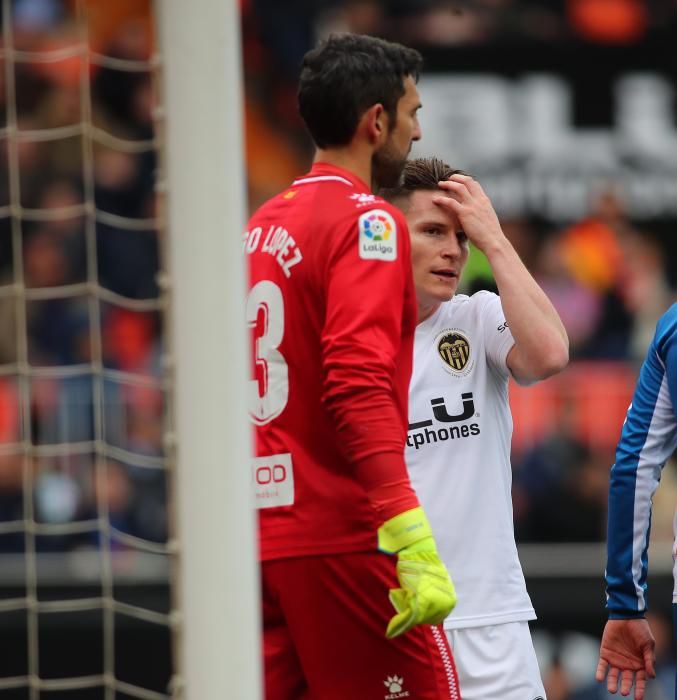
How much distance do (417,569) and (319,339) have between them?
568mm

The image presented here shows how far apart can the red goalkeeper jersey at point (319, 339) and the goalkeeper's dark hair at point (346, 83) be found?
11 centimetres

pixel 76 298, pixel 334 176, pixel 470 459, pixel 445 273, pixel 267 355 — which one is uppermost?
pixel 334 176

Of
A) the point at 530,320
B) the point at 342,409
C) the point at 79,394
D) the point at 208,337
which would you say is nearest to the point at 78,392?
the point at 79,394

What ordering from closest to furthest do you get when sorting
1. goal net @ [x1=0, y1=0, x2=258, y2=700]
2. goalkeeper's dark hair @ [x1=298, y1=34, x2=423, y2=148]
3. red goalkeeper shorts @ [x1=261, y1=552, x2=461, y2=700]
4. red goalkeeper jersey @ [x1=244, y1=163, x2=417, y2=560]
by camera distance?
red goalkeeper jersey @ [x1=244, y1=163, x2=417, y2=560]
red goalkeeper shorts @ [x1=261, y1=552, x2=461, y2=700]
goalkeeper's dark hair @ [x1=298, y1=34, x2=423, y2=148]
goal net @ [x1=0, y1=0, x2=258, y2=700]

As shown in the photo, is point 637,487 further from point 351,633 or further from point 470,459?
point 351,633

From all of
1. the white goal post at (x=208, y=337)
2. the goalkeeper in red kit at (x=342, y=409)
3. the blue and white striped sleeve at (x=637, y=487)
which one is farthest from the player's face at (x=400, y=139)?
the blue and white striped sleeve at (x=637, y=487)

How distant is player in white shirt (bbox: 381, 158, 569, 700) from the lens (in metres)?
3.84

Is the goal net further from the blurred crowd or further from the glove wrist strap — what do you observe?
the glove wrist strap

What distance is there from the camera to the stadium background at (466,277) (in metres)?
8.79

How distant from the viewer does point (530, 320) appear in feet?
12.1

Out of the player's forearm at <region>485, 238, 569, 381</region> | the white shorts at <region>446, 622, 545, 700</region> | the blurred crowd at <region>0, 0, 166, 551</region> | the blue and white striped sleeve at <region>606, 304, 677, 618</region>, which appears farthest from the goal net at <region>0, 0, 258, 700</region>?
the blue and white striped sleeve at <region>606, 304, 677, 618</region>

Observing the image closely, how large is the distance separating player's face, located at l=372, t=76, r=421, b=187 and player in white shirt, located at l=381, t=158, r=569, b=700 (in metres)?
0.41

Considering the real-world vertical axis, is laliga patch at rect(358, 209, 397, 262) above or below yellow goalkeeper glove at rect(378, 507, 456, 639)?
above

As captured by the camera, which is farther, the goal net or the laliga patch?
the goal net
